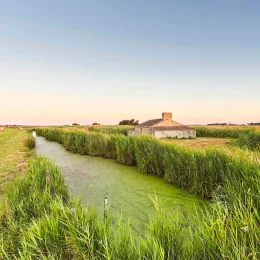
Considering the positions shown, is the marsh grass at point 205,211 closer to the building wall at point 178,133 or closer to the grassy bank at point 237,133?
the grassy bank at point 237,133

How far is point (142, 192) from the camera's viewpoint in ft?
19.7

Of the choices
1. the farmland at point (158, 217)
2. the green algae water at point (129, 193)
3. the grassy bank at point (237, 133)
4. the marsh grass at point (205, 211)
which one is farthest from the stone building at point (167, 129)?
the green algae water at point (129, 193)

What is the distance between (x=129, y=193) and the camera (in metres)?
5.94

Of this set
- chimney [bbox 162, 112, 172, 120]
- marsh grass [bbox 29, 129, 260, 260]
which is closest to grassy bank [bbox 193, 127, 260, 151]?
chimney [bbox 162, 112, 172, 120]

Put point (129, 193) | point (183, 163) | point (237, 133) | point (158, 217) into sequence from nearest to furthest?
point (158, 217)
point (129, 193)
point (183, 163)
point (237, 133)

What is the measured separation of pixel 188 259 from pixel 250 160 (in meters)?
2.99

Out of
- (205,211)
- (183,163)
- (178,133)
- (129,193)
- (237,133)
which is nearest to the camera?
(205,211)

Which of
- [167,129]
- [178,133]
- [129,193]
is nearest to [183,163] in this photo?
[129,193]

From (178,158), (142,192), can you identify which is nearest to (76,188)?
(142,192)

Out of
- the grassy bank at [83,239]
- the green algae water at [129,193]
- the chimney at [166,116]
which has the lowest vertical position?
the green algae water at [129,193]

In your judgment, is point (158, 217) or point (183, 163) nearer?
point (158, 217)

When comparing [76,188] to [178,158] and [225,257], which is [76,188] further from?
[225,257]

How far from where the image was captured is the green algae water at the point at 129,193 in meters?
4.49

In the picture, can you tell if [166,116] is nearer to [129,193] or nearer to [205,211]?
[129,193]
